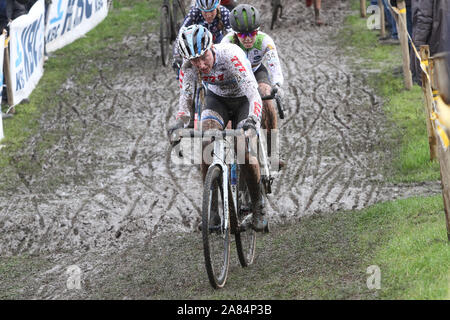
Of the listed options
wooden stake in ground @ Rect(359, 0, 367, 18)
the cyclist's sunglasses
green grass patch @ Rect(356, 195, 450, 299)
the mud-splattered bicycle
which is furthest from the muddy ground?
wooden stake in ground @ Rect(359, 0, 367, 18)

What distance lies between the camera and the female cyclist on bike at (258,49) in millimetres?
8547

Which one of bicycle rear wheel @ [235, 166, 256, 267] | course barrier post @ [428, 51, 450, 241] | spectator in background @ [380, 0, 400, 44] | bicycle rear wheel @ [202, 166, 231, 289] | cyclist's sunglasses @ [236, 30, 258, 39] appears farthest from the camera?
spectator in background @ [380, 0, 400, 44]

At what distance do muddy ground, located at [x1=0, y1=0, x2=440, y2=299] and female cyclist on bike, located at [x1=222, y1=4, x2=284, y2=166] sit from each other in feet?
4.50

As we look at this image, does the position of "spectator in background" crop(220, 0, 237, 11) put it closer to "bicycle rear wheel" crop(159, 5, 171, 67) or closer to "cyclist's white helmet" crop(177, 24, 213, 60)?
"bicycle rear wheel" crop(159, 5, 171, 67)

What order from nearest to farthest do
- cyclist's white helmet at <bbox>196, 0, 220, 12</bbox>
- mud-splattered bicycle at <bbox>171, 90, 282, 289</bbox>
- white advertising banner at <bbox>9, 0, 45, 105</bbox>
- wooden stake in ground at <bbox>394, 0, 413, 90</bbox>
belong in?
mud-splattered bicycle at <bbox>171, 90, 282, 289</bbox>, cyclist's white helmet at <bbox>196, 0, 220, 12</bbox>, wooden stake in ground at <bbox>394, 0, 413, 90</bbox>, white advertising banner at <bbox>9, 0, 45, 105</bbox>

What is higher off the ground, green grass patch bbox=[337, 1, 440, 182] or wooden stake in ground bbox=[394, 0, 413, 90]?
wooden stake in ground bbox=[394, 0, 413, 90]

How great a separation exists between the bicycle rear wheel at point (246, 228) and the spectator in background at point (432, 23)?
8.93ft

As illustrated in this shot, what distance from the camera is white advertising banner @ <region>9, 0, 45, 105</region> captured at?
44.8ft

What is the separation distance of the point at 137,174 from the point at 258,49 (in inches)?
121

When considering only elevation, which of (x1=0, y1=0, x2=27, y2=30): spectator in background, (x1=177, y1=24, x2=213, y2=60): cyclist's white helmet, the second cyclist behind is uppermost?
(x1=177, y1=24, x2=213, y2=60): cyclist's white helmet

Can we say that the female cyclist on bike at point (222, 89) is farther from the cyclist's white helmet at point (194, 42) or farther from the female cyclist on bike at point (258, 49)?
the female cyclist on bike at point (258, 49)

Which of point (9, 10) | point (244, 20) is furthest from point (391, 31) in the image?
point (244, 20)

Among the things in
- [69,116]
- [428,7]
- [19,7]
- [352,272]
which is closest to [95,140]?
[69,116]

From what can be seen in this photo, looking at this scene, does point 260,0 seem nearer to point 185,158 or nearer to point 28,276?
point 185,158
